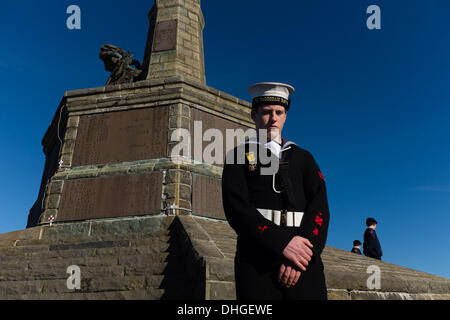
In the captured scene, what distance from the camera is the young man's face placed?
2283 mm

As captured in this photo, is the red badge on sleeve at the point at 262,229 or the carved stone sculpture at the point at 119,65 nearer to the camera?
the red badge on sleeve at the point at 262,229

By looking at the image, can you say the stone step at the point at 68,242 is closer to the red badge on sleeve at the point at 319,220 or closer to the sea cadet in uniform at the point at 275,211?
the sea cadet in uniform at the point at 275,211

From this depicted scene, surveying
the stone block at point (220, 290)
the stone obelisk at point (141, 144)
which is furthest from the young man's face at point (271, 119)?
the stone obelisk at point (141, 144)

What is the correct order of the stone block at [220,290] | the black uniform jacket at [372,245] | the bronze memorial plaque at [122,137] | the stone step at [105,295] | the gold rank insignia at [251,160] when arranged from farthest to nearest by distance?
the black uniform jacket at [372,245], the bronze memorial plaque at [122,137], the stone step at [105,295], the stone block at [220,290], the gold rank insignia at [251,160]

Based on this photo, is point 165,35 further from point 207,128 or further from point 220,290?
point 220,290

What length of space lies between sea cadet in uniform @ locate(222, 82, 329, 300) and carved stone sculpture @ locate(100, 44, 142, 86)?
8572 mm

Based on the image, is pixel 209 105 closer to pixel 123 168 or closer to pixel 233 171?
pixel 123 168

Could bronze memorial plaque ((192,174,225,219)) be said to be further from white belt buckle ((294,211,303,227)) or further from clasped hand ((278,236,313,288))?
clasped hand ((278,236,313,288))

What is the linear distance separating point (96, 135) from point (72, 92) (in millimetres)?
1713

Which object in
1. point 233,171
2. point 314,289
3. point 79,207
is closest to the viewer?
point 314,289

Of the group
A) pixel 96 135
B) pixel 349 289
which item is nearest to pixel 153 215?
pixel 96 135

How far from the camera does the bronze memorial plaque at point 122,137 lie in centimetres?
782

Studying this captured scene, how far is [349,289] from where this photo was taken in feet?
14.0

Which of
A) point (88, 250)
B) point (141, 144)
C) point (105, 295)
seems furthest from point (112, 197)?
point (105, 295)
